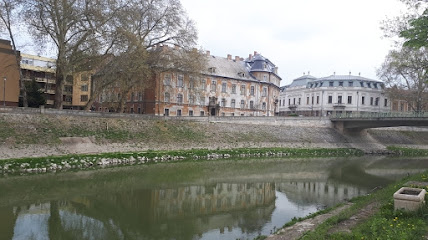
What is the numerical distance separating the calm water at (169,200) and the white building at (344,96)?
43207mm

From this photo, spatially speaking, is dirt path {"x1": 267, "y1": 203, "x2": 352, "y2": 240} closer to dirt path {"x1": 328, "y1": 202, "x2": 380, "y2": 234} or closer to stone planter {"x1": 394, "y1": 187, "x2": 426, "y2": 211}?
dirt path {"x1": 328, "y1": 202, "x2": 380, "y2": 234}

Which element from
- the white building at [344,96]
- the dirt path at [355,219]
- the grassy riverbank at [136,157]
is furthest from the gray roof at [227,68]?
the dirt path at [355,219]

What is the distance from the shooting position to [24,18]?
32.9 m

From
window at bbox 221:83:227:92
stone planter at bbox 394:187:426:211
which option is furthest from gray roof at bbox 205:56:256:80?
stone planter at bbox 394:187:426:211

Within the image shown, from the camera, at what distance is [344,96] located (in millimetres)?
74438

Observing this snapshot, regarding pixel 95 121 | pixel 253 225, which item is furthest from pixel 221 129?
A: pixel 253 225

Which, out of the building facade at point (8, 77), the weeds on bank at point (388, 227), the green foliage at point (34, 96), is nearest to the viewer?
the weeds on bank at point (388, 227)

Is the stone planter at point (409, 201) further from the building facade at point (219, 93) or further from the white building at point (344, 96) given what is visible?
the white building at point (344, 96)

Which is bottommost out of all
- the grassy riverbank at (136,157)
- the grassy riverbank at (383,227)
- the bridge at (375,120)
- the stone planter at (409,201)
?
the grassy riverbank at (136,157)

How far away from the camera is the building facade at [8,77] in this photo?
47688 mm

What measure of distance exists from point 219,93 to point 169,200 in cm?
4313

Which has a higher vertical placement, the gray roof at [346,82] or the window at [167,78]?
the gray roof at [346,82]

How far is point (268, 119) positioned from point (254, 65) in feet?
60.1

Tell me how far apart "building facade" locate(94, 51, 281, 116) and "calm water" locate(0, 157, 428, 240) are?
23.7 meters
